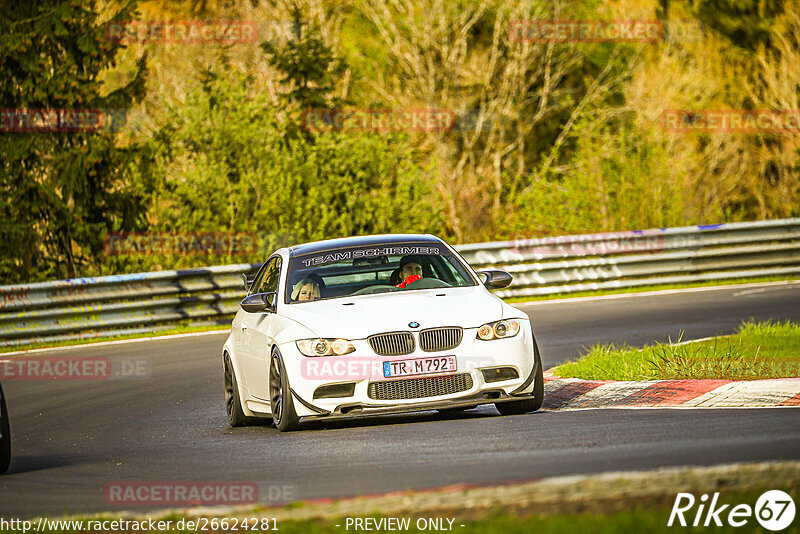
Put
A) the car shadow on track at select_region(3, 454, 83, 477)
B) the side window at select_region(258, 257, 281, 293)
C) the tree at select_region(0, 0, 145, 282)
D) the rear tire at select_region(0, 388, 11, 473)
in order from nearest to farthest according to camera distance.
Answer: the rear tire at select_region(0, 388, 11, 473), the car shadow on track at select_region(3, 454, 83, 477), the side window at select_region(258, 257, 281, 293), the tree at select_region(0, 0, 145, 282)

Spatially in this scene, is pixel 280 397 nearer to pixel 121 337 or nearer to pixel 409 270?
pixel 409 270

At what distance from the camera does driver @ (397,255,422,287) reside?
36.3ft

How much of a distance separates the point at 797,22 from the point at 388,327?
4081 cm

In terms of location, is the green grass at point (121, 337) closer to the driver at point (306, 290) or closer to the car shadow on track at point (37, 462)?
the car shadow on track at point (37, 462)

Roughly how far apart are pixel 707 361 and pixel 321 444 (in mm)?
4113

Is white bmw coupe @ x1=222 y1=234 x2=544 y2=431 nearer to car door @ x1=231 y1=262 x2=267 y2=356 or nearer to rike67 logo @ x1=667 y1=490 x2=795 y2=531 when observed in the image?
car door @ x1=231 y1=262 x2=267 y2=356

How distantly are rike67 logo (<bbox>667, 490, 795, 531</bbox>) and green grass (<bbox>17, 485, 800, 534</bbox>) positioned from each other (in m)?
0.01

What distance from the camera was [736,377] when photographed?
10.9 m

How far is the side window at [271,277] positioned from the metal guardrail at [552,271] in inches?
341

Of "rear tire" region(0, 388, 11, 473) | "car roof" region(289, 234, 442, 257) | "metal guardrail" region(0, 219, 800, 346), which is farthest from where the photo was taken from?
"metal guardrail" region(0, 219, 800, 346)

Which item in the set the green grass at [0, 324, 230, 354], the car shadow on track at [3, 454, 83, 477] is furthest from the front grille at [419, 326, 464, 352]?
the green grass at [0, 324, 230, 354]

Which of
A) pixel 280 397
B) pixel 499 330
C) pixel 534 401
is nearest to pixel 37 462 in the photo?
pixel 280 397

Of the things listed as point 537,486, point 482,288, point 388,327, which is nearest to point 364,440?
point 388,327

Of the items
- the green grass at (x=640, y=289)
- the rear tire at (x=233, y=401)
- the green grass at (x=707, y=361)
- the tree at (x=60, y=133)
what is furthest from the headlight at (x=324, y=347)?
the tree at (x=60, y=133)
